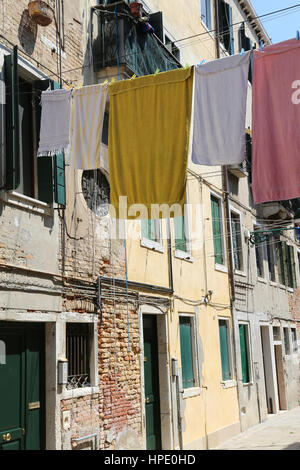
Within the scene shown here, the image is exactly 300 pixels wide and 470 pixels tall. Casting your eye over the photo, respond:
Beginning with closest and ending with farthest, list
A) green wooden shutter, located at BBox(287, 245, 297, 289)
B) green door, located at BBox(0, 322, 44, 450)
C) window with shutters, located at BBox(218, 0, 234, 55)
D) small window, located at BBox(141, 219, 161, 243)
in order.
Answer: green door, located at BBox(0, 322, 44, 450), small window, located at BBox(141, 219, 161, 243), window with shutters, located at BBox(218, 0, 234, 55), green wooden shutter, located at BBox(287, 245, 297, 289)

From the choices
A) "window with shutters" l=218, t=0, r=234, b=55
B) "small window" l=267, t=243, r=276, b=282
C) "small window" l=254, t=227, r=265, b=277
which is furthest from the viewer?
"small window" l=267, t=243, r=276, b=282

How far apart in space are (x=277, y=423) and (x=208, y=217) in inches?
260

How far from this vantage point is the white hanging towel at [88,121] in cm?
798

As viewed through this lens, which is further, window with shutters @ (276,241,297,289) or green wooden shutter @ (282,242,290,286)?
green wooden shutter @ (282,242,290,286)

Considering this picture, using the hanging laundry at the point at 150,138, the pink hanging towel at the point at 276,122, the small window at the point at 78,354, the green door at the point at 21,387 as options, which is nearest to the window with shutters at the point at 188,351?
the small window at the point at 78,354

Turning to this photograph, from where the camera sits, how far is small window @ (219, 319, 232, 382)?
14.9m

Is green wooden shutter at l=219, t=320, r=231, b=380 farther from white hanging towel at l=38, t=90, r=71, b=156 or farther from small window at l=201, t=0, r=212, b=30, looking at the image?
small window at l=201, t=0, r=212, b=30

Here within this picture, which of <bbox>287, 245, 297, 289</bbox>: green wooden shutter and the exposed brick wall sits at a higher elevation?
<bbox>287, 245, 297, 289</bbox>: green wooden shutter

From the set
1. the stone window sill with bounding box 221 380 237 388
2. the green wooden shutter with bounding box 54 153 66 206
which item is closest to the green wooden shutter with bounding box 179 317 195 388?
the stone window sill with bounding box 221 380 237 388

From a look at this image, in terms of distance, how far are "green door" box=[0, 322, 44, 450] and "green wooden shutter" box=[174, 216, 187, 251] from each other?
521cm

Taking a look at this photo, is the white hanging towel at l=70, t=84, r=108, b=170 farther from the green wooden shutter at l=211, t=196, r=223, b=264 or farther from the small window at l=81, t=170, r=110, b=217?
the green wooden shutter at l=211, t=196, r=223, b=264

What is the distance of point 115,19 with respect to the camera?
33.9 feet

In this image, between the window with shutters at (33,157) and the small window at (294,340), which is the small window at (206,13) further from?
the small window at (294,340)

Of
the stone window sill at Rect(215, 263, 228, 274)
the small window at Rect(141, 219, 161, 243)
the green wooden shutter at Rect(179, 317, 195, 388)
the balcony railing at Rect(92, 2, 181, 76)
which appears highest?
Answer: the balcony railing at Rect(92, 2, 181, 76)
